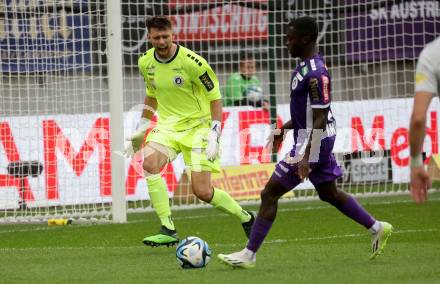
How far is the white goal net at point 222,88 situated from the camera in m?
15.0

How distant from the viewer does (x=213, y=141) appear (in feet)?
35.6

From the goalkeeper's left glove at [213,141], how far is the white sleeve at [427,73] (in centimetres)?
441

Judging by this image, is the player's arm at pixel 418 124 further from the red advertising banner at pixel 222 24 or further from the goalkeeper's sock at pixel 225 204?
the red advertising banner at pixel 222 24

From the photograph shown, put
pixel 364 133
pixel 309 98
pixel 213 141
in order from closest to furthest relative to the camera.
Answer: pixel 309 98, pixel 213 141, pixel 364 133

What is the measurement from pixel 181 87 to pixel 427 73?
4854 mm

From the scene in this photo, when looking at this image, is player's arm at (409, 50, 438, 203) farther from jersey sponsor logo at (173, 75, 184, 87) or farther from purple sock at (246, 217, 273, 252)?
jersey sponsor logo at (173, 75, 184, 87)

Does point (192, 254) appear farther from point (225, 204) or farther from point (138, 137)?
point (138, 137)

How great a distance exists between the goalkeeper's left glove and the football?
1.92 metres

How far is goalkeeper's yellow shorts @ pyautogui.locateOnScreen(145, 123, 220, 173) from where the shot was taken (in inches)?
436

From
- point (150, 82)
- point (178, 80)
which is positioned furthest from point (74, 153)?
point (178, 80)

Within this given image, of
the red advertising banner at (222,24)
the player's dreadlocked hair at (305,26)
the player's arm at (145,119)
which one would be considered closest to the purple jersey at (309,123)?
the player's dreadlocked hair at (305,26)

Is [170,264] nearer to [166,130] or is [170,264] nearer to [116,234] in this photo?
[166,130]

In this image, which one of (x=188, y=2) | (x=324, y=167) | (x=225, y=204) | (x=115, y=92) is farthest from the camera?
(x=188, y=2)

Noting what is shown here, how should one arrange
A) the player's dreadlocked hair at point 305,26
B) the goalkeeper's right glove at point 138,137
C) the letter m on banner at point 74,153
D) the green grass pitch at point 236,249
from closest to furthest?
the green grass pitch at point 236,249 < the player's dreadlocked hair at point 305,26 < the goalkeeper's right glove at point 138,137 < the letter m on banner at point 74,153
